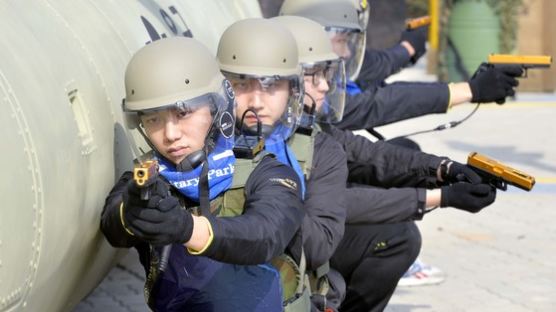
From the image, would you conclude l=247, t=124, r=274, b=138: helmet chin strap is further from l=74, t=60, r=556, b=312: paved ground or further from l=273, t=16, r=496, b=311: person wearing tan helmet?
l=74, t=60, r=556, b=312: paved ground

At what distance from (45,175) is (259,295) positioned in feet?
2.67

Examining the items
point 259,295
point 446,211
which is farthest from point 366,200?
point 446,211

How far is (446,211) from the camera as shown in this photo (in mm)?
9438

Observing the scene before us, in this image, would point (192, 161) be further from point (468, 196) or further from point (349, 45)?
point (349, 45)

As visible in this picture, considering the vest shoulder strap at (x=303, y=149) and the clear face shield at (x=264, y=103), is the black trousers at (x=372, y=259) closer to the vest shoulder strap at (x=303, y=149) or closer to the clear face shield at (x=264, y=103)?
the vest shoulder strap at (x=303, y=149)

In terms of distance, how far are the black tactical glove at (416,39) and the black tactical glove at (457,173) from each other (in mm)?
3376

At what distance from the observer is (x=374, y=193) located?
4816mm

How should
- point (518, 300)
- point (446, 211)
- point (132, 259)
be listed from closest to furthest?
point (518, 300) → point (132, 259) → point (446, 211)

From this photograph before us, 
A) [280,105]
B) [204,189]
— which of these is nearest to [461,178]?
[280,105]

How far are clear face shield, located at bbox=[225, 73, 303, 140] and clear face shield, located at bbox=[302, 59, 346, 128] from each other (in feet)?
1.13

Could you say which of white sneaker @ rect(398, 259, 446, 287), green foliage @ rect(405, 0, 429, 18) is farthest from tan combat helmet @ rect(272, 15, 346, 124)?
green foliage @ rect(405, 0, 429, 18)

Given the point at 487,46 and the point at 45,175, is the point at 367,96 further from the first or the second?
the point at 487,46

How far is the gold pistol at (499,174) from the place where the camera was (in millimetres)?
4527

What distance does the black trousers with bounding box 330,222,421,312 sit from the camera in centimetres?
547
